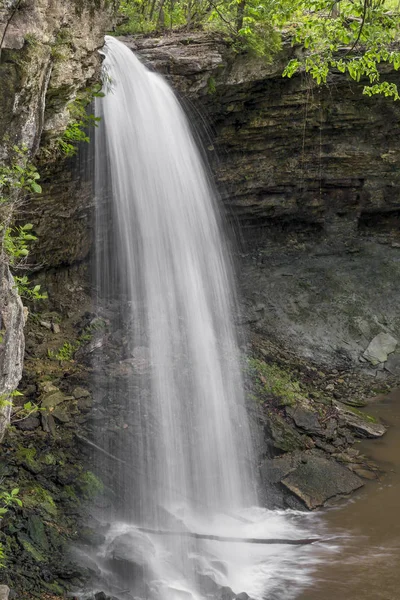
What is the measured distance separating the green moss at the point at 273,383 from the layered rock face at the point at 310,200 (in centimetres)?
136

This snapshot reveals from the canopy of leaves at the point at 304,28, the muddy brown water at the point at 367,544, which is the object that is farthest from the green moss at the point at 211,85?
the muddy brown water at the point at 367,544

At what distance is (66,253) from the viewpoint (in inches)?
451

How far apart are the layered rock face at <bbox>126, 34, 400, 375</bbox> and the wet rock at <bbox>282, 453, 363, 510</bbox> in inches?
153

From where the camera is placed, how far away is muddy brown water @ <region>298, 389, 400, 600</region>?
7359 mm

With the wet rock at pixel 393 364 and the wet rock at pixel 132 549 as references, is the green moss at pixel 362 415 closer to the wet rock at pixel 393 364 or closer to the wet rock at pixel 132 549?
the wet rock at pixel 393 364

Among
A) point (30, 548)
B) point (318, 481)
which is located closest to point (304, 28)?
point (318, 481)

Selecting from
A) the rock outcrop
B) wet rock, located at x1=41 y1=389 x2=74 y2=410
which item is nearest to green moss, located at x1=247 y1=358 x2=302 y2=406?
wet rock, located at x1=41 y1=389 x2=74 y2=410

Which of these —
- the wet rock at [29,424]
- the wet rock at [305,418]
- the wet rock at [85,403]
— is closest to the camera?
the wet rock at [29,424]

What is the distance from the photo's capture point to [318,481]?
9781 mm

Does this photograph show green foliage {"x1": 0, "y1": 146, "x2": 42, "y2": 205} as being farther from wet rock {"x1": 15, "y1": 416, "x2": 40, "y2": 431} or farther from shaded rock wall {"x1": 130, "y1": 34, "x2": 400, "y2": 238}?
shaded rock wall {"x1": 130, "y1": 34, "x2": 400, "y2": 238}

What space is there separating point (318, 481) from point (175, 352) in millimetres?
3252

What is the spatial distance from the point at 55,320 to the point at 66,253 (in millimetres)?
1372

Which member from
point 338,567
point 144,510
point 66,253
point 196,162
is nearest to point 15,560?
point 144,510

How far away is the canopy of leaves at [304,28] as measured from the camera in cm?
715
